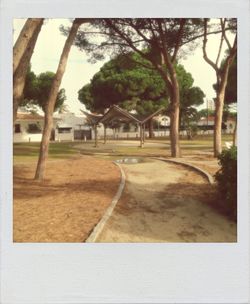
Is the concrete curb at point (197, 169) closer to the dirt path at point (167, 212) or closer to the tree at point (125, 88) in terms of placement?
the dirt path at point (167, 212)

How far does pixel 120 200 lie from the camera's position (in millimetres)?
6840

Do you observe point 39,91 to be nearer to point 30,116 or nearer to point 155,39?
point 30,116

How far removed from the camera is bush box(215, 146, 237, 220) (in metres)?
6.37

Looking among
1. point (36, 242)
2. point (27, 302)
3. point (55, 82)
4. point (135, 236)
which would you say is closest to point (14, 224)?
point (36, 242)

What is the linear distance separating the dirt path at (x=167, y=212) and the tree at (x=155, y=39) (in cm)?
101

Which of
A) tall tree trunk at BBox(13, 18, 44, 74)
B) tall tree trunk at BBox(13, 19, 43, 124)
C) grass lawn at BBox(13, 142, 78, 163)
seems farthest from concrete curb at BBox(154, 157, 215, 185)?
tall tree trunk at BBox(13, 18, 44, 74)

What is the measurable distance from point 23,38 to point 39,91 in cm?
138

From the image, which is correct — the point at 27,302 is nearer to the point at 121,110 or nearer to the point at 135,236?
the point at 135,236

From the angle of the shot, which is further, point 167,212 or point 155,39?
point 155,39

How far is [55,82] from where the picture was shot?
7.09 m

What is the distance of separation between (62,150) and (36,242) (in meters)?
2.86

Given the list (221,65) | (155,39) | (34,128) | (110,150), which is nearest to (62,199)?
(34,128)

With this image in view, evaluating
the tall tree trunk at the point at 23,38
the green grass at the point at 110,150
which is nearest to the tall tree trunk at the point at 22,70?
the tall tree trunk at the point at 23,38

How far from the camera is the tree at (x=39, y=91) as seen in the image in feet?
22.8
